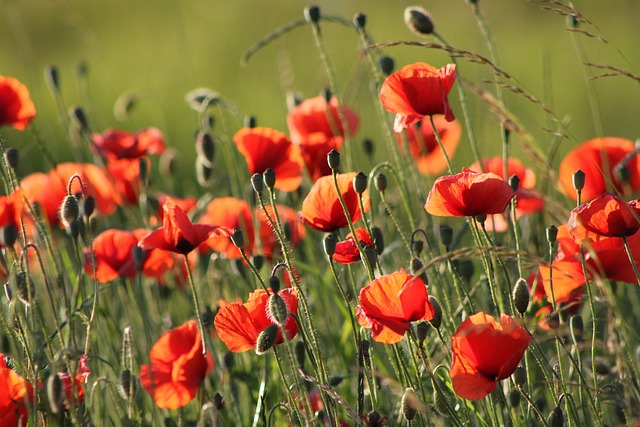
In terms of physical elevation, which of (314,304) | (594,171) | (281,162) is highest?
(281,162)

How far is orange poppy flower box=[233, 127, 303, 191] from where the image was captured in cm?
193

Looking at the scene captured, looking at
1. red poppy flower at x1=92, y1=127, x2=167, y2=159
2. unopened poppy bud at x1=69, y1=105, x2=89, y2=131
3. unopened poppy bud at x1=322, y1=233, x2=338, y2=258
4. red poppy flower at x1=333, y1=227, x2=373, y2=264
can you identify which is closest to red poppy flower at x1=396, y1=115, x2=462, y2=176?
red poppy flower at x1=92, y1=127, x2=167, y2=159

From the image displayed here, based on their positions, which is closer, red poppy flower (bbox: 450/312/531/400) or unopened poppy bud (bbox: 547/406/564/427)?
red poppy flower (bbox: 450/312/531/400)

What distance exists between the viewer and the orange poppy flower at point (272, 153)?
1.93 metres

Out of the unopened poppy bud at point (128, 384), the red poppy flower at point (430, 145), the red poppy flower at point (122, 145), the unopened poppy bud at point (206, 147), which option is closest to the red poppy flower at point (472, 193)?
the unopened poppy bud at point (128, 384)

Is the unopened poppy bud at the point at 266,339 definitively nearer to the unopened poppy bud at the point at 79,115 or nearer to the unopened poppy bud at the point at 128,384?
the unopened poppy bud at the point at 128,384

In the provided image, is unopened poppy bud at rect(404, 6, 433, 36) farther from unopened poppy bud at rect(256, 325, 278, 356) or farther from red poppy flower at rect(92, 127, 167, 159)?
red poppy flower at rect(92, 127, 167, 159)

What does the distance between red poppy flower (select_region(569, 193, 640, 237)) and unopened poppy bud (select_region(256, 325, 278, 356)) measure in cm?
43

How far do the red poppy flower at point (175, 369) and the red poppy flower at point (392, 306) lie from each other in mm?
276

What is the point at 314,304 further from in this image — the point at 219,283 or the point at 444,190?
the point at 444,190

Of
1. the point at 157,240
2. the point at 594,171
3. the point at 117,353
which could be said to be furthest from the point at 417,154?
the point at 157,240

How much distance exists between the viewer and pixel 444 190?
1.40m

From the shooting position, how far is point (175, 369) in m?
1.43

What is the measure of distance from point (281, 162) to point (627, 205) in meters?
0.80
